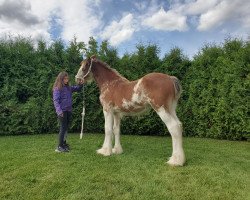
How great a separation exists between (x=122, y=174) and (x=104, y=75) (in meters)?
3.03

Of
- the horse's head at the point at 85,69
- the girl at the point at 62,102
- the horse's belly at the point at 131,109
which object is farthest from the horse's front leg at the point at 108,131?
the horse's head at the point at 85,69

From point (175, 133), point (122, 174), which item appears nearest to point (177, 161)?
point (175, 133)

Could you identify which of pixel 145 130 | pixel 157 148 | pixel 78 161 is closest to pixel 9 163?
pixel 78 161

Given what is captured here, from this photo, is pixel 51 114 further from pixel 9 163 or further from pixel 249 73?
pixel 249 73

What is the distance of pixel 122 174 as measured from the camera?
6.96 metres

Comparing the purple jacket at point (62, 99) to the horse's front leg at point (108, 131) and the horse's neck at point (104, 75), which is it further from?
the horse's front leg at point (108, 131)

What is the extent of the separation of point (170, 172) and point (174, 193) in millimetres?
1056

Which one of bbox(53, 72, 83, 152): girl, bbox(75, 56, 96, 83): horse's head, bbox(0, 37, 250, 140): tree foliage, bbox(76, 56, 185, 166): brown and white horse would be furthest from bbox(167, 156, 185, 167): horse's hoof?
bbox(0, 37, 250, 140): tree foliage

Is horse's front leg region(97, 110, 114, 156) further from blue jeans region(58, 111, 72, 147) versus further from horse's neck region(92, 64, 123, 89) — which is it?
blue jeans region(58, 111, 72, 147)

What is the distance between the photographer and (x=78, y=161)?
7879 millimetres

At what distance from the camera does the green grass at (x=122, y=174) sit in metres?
6.06

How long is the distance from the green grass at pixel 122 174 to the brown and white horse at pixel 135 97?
1.91ft

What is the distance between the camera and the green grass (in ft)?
19.9

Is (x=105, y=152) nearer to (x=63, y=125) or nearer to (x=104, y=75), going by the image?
(x=63, y=125)
